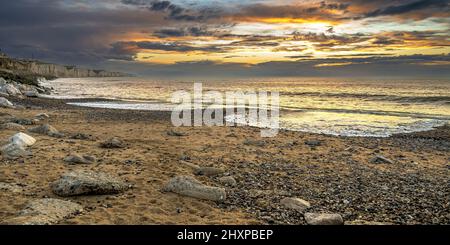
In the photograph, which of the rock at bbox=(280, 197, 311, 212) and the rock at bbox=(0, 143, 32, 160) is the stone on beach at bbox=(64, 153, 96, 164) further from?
the rock at bbox=(280, 197, 311, 212)

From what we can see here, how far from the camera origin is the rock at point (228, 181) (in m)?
10.4

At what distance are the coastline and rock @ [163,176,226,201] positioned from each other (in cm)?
23

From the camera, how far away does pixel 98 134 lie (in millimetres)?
17578

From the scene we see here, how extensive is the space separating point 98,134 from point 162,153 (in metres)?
5.24

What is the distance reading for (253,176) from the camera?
11.3 meters

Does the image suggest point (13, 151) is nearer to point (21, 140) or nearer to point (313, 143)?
point (21, 140)

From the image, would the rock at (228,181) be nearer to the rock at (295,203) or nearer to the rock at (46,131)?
the rock at (295,203)

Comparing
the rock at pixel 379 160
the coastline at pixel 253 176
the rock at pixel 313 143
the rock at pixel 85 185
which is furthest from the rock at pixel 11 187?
the rock at pixel 313 143

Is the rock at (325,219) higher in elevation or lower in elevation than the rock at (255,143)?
lower

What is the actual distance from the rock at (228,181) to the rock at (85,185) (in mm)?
2918

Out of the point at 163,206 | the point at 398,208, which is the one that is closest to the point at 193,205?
the point at 163,206

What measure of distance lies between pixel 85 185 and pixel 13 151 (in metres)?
4.67

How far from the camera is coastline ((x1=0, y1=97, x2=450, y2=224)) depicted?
26.0 ft
